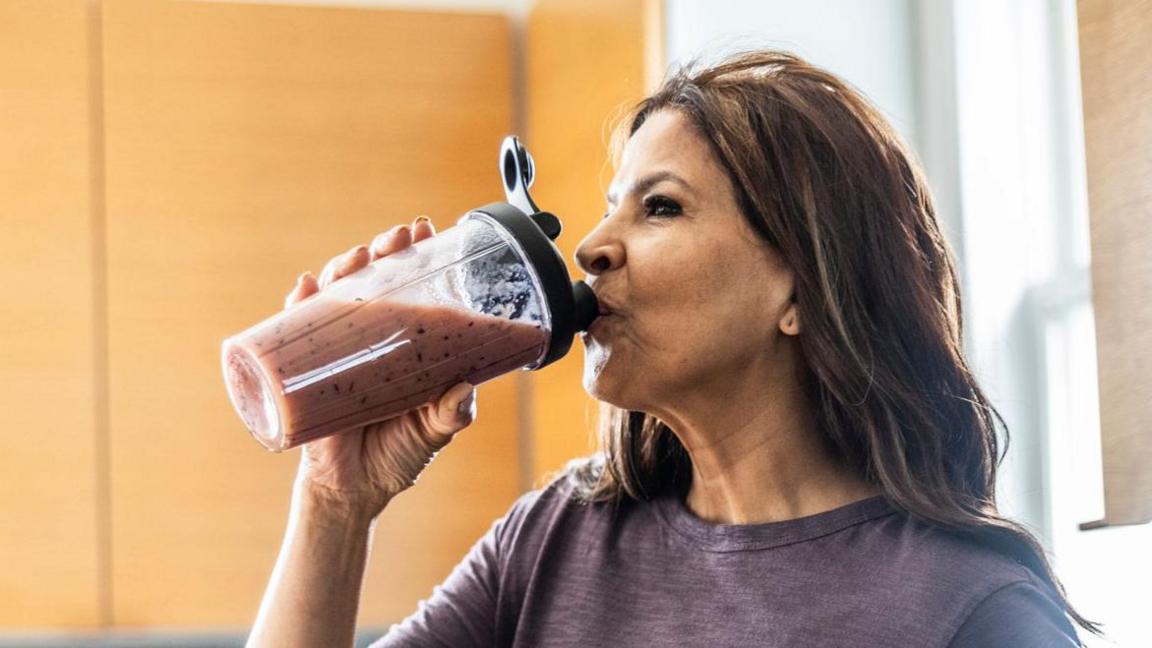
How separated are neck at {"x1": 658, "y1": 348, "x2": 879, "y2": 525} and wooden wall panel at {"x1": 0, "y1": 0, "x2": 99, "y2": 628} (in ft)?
4.22

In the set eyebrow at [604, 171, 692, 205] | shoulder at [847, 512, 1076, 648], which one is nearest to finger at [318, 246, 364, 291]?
eyebrow at [604, 171, 692, 205]

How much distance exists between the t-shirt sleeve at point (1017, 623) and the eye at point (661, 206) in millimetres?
394

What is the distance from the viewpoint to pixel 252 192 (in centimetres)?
224

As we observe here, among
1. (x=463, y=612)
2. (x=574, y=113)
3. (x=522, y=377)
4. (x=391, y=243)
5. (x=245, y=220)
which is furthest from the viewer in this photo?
(x=522, y=377)

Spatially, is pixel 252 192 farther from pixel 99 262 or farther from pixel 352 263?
pixel 352 263

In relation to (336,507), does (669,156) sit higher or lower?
higher

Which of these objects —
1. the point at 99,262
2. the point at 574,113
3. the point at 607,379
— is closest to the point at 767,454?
the point at 607,379

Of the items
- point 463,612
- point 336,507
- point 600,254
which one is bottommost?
point 463,612

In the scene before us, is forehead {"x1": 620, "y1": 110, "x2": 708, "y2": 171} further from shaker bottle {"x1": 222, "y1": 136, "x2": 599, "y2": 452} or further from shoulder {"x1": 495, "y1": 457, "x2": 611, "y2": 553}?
shoulder {"x1": 495, "y1": 457, "x2": 611, "y2": 553}

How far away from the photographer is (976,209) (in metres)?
1.75

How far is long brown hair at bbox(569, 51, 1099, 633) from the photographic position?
114 cm

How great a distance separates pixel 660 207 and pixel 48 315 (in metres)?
1.34

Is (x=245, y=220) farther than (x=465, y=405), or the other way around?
(x=245, y=220)

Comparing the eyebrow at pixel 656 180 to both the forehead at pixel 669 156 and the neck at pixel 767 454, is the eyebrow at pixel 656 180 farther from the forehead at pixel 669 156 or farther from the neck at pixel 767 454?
the neck at pixel 767 454
